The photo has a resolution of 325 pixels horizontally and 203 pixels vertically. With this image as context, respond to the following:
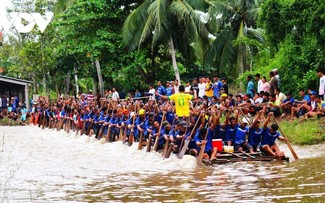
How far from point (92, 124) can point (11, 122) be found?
1445cm

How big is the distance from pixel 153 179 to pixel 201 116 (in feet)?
10.5

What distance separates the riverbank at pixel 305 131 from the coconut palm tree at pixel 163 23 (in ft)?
33.4

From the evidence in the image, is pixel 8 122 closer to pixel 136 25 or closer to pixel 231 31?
pixel 136 25

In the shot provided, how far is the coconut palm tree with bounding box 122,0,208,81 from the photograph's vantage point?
27281 millimetres

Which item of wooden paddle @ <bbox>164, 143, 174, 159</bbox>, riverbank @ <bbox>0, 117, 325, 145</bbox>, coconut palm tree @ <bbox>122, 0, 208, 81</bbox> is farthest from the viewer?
coconut palm tree @ <bbox>122, 0, 208, 81</bbox>

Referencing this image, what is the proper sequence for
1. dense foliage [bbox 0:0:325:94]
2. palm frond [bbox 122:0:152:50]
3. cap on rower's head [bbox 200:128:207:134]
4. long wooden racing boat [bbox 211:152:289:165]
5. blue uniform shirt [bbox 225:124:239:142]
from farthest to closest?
palm frond [bbox 122:0:152:50]
dense foliage [bbox 0:0:325:94]
blue uniform shirt [bbox 225:124:239:142]
cap on rower's head [bbox 200:128:207:134]
long wooden racing boat [bbox 211:152:289:165]

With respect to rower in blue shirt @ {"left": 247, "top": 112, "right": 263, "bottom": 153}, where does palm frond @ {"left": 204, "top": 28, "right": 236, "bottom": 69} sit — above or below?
above

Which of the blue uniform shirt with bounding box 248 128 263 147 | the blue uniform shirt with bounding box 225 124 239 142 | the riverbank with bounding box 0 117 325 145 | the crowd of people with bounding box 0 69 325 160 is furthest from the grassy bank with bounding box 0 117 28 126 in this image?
the blue uniform shirt with bounding box 248 128 263 147

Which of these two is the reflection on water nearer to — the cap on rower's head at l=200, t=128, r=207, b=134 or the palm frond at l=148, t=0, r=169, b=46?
the cap on rower's head at l=200, t=128, r=207, b=134

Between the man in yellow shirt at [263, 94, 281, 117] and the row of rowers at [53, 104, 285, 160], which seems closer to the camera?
the row of rowers at [53, 104, 285, 160]

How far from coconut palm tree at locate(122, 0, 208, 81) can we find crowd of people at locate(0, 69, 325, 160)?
117 inches

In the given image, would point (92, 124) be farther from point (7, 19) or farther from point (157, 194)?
point (7, 19)

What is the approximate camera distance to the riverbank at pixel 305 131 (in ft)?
54.8

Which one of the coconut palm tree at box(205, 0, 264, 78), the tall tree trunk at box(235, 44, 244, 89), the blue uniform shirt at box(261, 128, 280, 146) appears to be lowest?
the blue uniform shirt at box(261, 128, 280, 146)
